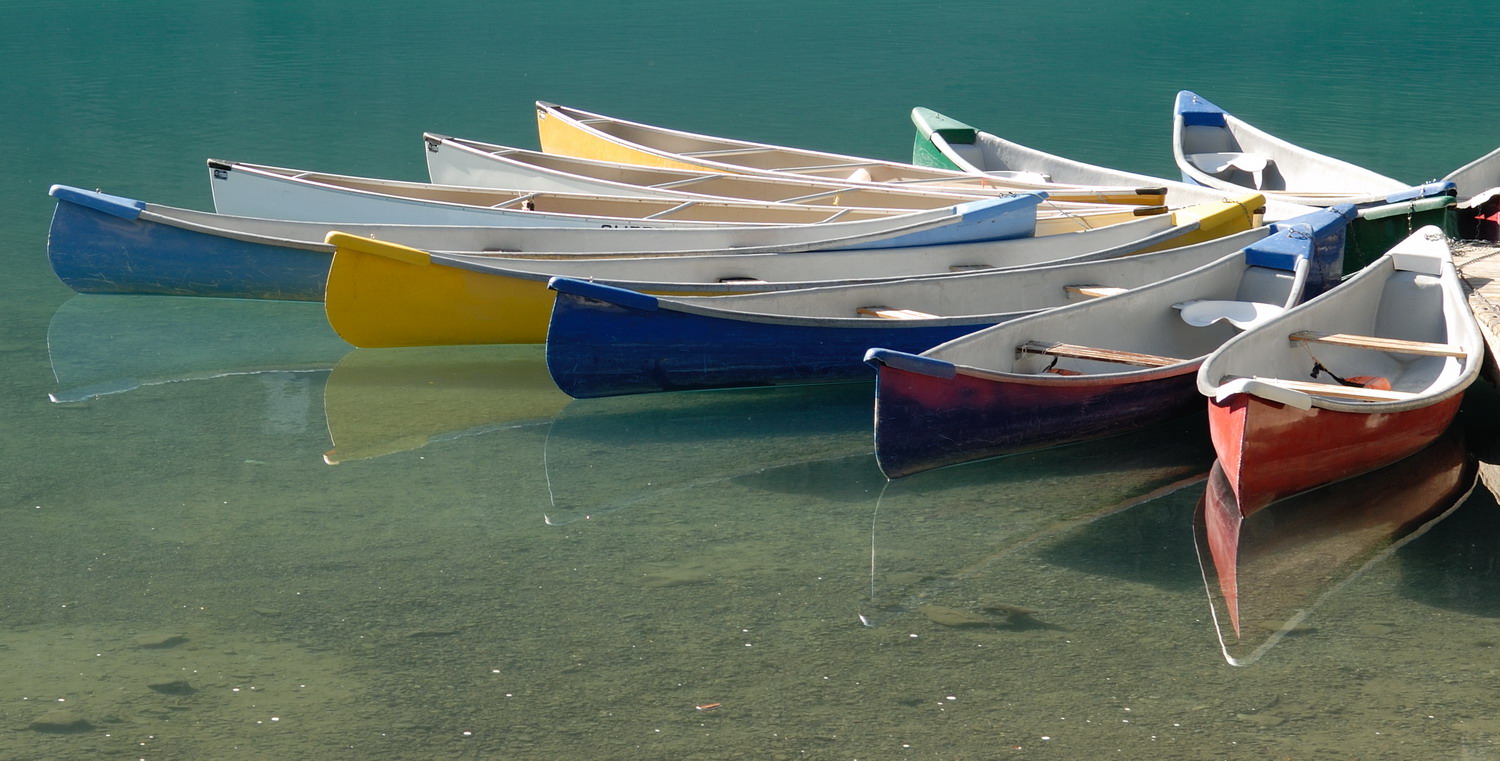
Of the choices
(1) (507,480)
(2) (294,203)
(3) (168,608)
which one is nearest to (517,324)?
(1) (507,480)

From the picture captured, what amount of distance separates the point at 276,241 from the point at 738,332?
281cm

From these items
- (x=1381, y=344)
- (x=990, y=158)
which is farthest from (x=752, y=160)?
(x=1381, y=344)

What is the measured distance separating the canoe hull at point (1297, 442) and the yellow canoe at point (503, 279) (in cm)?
216

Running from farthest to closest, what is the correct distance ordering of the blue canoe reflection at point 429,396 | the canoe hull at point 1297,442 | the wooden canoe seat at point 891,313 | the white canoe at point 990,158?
1. the white canoe at point 990,158
2. the wooden canoe seat at point 891,313
3. the blue canoe reflection at point 429,396
4. the canoe hull at point 1297,442

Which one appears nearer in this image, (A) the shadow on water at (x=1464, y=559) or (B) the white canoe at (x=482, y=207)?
(A) the shadow on water at (x=1464, y=559)

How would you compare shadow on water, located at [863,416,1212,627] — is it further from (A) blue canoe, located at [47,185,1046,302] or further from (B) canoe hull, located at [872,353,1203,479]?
(A) blue canoe, located at [47,185,1046,302]

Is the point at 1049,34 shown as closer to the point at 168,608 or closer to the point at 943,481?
the point at 943,481

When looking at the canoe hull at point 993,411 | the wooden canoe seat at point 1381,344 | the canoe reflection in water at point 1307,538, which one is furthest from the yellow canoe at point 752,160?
the canoe reflection in water at point 1307,538

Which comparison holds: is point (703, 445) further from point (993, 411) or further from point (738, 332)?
point (993, 411)

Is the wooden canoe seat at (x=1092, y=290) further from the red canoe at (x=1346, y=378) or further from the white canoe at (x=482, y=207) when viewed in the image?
the red canoe at (x=1346, y=378)

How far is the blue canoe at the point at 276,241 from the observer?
7449 mm

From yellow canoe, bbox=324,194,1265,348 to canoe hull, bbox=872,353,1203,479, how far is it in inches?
54.6

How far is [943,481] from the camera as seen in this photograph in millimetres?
5758

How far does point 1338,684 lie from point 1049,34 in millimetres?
21626
